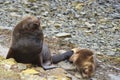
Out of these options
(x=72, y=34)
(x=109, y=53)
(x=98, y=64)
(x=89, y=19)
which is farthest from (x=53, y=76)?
(x=89, y=19)

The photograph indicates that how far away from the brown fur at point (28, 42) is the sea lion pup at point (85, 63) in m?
0.55

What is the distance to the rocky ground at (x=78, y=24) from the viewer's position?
802cm

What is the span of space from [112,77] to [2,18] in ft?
13.2

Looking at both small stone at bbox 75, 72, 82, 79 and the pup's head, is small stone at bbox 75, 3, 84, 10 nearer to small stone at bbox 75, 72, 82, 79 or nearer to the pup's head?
the pup's head

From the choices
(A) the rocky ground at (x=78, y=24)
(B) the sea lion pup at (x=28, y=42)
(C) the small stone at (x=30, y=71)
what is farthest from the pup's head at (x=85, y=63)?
(C) the small stone at (x=30, y=71)

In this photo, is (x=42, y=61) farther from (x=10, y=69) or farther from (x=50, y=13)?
(x=50, y=13)

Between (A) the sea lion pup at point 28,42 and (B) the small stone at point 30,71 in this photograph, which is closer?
(A) the sea lion pup at point 28,42

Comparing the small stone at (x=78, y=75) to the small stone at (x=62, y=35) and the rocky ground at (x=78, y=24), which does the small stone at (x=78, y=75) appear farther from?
the small stone at (x=62, y=35)

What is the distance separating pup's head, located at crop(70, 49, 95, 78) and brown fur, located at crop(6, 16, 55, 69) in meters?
0.55

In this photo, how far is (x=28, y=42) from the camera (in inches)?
241

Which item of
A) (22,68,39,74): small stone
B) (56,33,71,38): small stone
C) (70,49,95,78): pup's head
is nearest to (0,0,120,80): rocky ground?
(56,33,71,38): small stone

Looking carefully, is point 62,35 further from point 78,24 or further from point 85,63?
point 85,63

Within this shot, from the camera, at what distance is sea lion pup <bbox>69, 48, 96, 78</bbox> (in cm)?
650

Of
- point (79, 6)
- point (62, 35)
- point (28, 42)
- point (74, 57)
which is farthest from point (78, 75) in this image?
point (79, 6)
